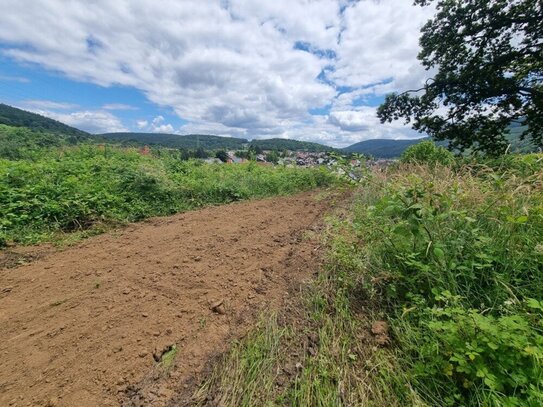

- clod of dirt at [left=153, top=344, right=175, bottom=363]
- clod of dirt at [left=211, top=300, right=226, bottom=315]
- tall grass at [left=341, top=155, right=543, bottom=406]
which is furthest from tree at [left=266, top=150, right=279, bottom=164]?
clod of dirt at [left=153, top=344, right=175, bottom=363]

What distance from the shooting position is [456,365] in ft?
4.92

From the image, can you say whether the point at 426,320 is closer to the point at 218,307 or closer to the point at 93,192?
the point at 218,307

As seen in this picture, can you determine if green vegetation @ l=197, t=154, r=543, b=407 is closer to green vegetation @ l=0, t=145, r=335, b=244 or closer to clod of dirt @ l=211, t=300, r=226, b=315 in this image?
clod of dirt @ l=211, t=300, r=226, b=315

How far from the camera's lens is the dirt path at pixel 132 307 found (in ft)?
5.21

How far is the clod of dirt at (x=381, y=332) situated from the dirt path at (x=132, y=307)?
843 mm

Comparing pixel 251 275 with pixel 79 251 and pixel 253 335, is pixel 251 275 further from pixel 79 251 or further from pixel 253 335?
pixel 79 251

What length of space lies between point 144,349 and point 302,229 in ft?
9.39

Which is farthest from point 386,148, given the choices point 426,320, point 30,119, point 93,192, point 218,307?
point 30,119

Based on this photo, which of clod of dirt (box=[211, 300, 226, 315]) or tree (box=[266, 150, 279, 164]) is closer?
clod of dirt (box=[211, 300, 226, 315])

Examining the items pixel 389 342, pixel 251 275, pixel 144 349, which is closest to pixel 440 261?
pixel 389 342

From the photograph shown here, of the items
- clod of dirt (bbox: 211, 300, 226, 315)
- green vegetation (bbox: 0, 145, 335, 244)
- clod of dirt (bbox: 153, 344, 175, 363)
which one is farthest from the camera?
green vegetation (bbox: 0, 145, 335, 244)

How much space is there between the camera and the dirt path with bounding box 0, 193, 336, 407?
1587mm

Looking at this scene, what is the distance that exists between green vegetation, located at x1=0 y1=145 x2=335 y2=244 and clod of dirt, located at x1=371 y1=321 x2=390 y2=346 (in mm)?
4117

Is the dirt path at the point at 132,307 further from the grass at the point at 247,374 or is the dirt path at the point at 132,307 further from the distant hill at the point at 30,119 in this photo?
the distant hill at the point at 30,119
